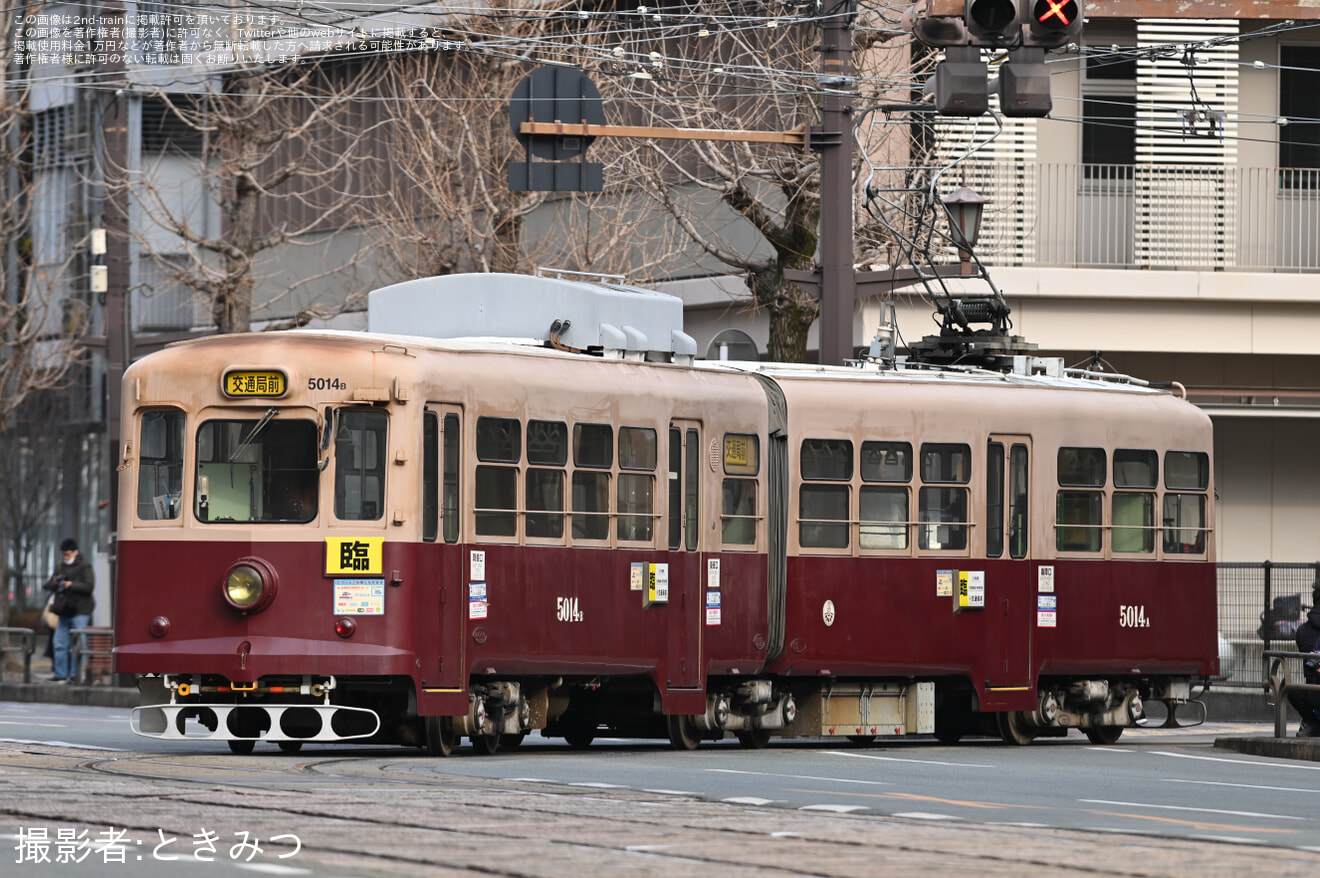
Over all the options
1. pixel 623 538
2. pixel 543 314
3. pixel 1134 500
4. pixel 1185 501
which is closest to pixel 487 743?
pixel 623 538

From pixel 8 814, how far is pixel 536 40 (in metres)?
17.6

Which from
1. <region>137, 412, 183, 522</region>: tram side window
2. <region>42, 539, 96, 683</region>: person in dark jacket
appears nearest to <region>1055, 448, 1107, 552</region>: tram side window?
<region>137, 412, 183, 522</region>: tram side window

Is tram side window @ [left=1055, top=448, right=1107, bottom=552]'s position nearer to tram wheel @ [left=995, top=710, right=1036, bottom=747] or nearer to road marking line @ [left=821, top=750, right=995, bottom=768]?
tram wheel @ [left=995, top=710, right=1036, bottom=747]

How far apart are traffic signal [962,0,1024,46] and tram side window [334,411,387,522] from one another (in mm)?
4734

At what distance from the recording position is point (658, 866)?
9750 millimetres

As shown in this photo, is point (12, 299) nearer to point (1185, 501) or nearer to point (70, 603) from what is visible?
point (70, 603)

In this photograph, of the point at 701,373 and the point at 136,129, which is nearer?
the point at 701,373

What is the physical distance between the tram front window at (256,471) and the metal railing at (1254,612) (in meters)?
13.3

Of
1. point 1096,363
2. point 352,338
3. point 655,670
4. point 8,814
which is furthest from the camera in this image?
point 1096,363

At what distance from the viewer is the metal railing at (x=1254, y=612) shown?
26781 millimetres

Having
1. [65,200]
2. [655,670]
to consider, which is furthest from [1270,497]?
[65,200]

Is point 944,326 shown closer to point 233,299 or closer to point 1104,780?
point 1104,780

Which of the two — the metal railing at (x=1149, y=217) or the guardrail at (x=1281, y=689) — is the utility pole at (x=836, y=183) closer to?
the guardrail at (x=1281, y=689)

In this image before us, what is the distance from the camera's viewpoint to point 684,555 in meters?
18.5
